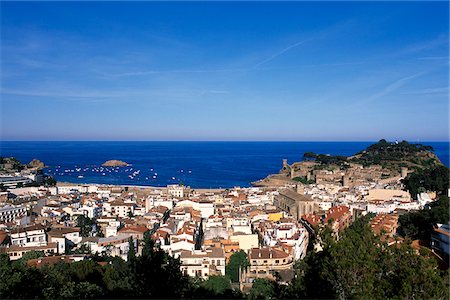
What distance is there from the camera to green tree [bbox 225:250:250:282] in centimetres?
1155

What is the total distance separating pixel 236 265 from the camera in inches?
459

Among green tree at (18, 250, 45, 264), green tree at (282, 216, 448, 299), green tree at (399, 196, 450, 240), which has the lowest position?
green tree at (18, 250, 45, 264)

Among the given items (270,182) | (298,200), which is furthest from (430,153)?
(298,200)

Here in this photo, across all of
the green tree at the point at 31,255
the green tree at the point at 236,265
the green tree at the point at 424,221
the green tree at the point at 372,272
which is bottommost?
the green tree at the point at 236,265

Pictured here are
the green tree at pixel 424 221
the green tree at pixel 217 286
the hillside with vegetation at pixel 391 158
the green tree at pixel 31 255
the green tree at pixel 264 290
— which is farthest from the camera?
the hillside with vegetation at pixel 391 158

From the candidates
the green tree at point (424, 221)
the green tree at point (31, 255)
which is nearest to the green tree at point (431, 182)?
the green tree at point (424, 221)

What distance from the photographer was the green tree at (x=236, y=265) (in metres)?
11.6

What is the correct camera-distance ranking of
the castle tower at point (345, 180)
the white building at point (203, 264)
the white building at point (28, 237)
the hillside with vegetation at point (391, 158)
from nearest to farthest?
the white building at point (203, 264)
the white building at point (28, 237)
the castle tower at point (345, 180)
the hillside with vegetation at point (391, 158)

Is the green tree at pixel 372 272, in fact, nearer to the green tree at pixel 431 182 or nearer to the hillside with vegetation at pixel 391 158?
the green tree at pixel 431 182

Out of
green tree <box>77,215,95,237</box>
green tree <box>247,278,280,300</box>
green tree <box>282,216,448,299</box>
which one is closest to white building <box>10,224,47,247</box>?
green tree <box>77,215,95,237</box>

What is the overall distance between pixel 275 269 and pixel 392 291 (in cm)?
786

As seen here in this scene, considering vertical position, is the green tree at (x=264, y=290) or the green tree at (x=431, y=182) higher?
the green tree at (x=431, y=182)

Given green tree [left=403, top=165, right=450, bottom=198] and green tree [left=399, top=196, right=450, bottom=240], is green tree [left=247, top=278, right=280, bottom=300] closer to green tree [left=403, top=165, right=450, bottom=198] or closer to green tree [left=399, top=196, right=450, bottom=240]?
green tree [left=399, top=196, right=450, bottom=240]

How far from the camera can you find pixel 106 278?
29.2 feet
